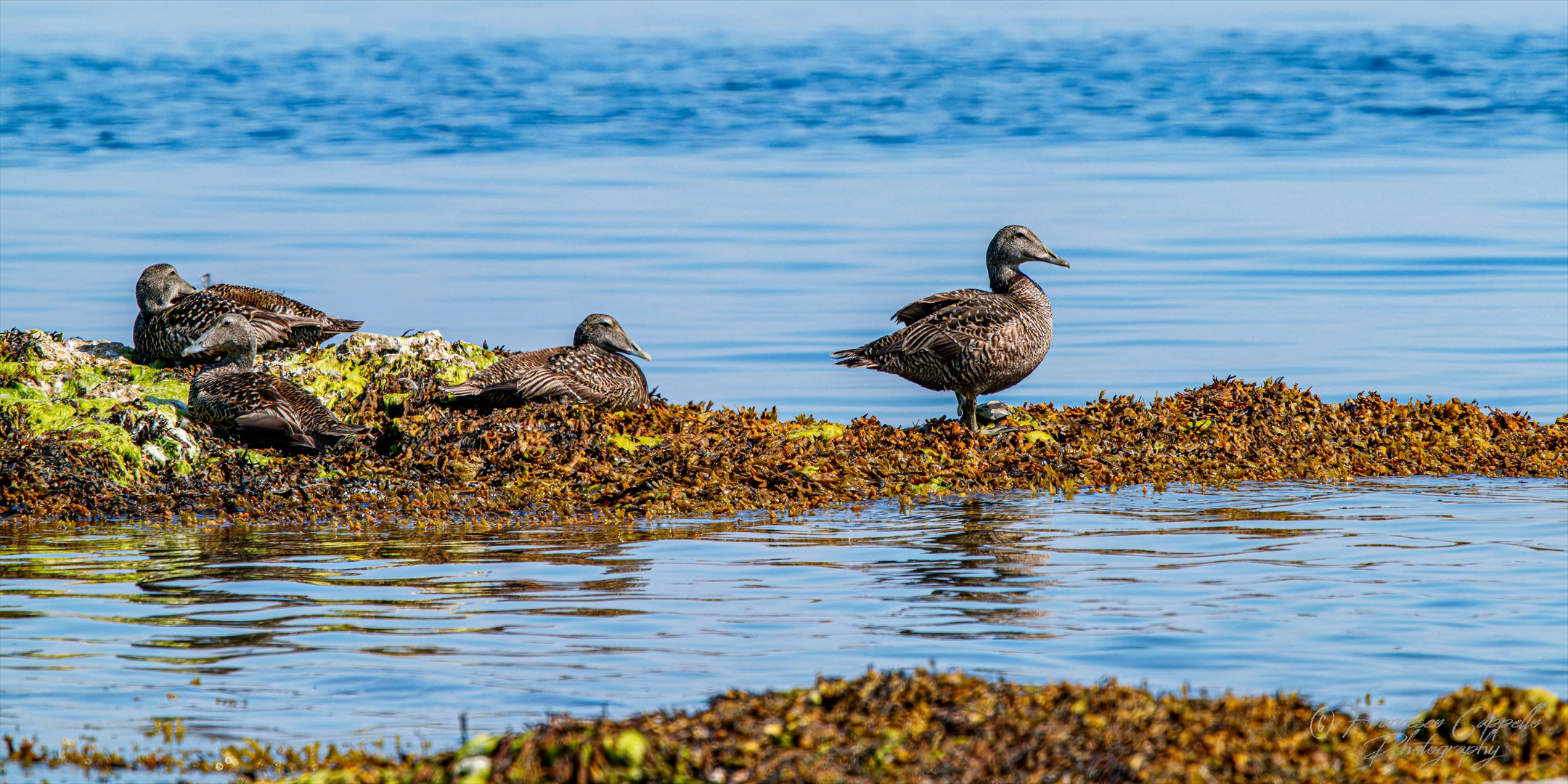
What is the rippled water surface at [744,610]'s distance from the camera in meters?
6.46

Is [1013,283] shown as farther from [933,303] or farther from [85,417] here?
[85,417]

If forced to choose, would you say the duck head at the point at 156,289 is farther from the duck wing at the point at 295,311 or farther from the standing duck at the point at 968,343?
the standing duck at the point at 968,343

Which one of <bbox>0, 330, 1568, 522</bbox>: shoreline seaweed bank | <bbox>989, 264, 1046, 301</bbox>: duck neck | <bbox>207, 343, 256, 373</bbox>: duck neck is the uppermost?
<bbox>989, 264, 1046, 301</bbox>: duck neck

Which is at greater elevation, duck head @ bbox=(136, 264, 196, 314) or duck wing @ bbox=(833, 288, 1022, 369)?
duck head @ bbox=(136, 264, 196, 314)

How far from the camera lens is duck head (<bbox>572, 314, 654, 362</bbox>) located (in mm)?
13359

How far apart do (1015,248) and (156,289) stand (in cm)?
718

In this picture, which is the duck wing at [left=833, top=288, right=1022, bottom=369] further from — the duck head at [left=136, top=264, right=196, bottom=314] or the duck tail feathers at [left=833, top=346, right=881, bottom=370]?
the duck head at [left=136, top=264, right=196, bottom=314]

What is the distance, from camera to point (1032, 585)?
830 cm

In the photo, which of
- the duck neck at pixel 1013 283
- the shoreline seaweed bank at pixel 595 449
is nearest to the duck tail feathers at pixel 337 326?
the shoreline seaweed bank at pixel 595 449

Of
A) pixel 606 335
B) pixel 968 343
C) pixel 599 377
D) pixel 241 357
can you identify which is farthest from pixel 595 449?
pixel 968 343

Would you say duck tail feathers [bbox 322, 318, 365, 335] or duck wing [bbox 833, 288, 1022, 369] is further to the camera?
duck tail feathers [bbox 322, 318, 365, 335]

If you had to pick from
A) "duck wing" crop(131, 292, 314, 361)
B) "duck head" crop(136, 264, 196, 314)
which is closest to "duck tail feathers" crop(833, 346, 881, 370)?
"duck wing" crop(131, 292, 314, 361)

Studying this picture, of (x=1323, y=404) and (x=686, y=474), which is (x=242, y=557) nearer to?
(x=686, y=474)

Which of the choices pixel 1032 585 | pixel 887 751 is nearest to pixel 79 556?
pixel 1032 585
